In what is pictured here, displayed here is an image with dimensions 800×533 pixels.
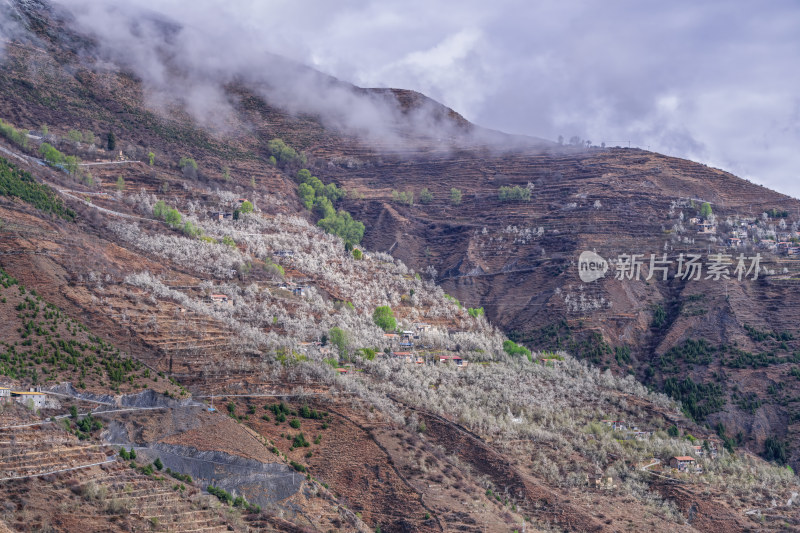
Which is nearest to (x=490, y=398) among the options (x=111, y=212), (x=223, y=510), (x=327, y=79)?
(x=223, y=510)

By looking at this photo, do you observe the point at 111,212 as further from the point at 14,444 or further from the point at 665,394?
the point at 665,394

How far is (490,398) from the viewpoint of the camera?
2243 inches

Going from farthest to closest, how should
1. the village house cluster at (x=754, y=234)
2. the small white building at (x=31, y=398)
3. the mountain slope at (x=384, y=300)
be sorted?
the village house cluster at (x=754, y=234) < the mountain slope at (x=384, y=300) < the small white building at (x=31, y=398)

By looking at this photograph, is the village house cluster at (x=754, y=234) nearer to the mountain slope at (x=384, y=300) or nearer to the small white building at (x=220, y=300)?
the mountain slope at (x=384, y=300)

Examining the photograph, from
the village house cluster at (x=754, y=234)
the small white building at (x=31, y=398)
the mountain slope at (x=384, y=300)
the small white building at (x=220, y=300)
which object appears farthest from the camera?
the village house cluster at (x=754, y=234)

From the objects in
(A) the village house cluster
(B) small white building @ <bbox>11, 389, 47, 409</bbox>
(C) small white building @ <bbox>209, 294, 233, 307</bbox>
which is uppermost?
(A) the village house cluster

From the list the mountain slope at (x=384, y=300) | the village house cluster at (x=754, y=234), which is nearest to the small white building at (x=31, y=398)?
the mountain slope at (x=384, y=300)

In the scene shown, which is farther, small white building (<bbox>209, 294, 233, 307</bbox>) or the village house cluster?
the village house cluster

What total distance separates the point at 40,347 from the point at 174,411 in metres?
7.10

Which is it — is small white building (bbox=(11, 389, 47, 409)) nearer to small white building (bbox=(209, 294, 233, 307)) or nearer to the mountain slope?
the mountain slope

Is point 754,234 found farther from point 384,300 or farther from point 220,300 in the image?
point 220,300

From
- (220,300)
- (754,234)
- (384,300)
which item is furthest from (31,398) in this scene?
(754,234)

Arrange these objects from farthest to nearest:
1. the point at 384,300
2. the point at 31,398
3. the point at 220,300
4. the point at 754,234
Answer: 1. the point at 754,234
2. the point at 384,300
3. the point at 220,300
4. the point at 31,398

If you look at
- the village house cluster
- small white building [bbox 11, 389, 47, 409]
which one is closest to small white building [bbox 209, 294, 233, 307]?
small white building [bbox 11, 389, 47, 409]
